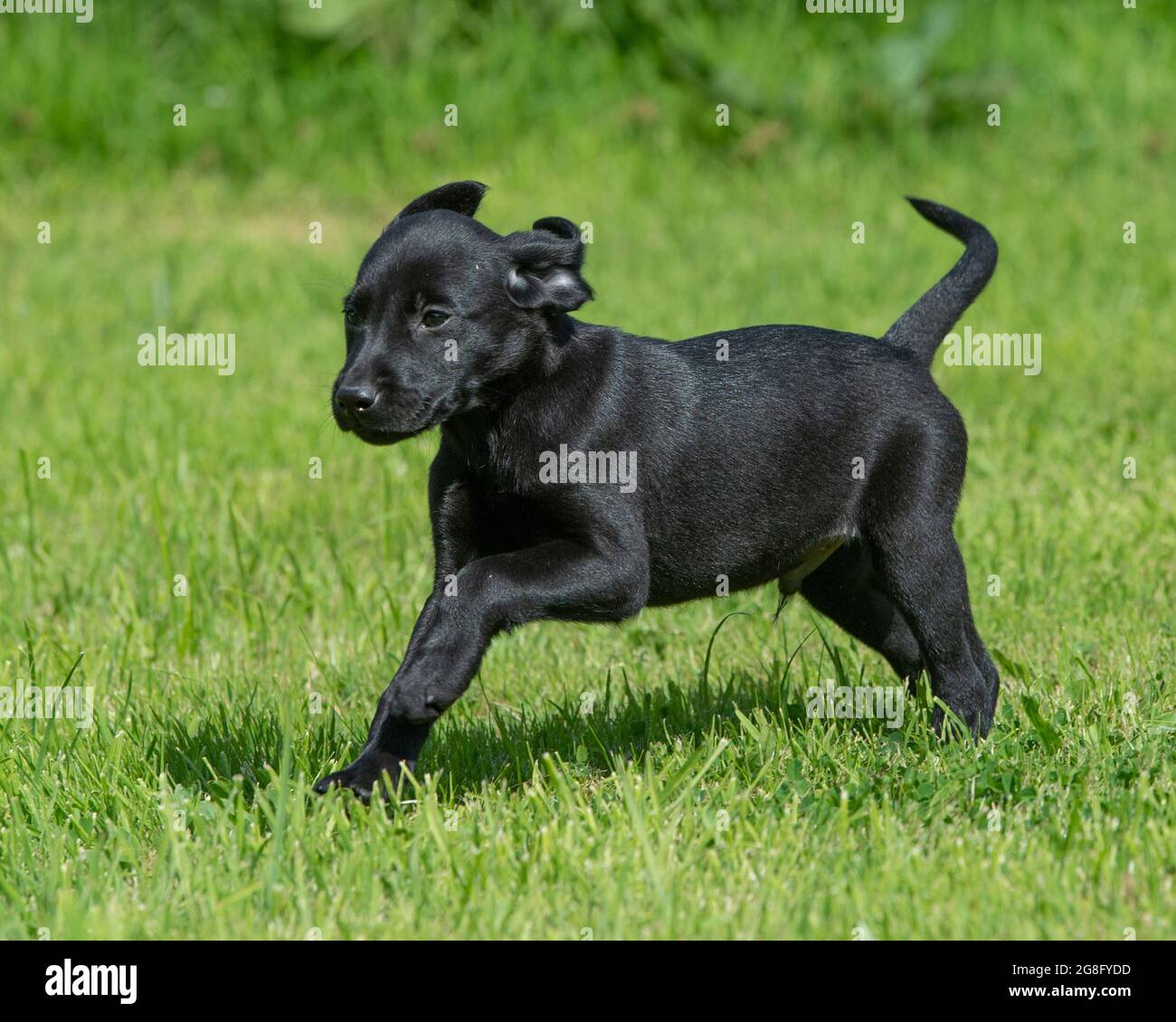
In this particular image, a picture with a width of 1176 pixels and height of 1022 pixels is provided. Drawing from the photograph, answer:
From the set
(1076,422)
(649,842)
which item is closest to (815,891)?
(649,842)

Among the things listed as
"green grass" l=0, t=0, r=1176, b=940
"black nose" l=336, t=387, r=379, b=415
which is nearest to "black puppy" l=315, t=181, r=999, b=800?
"black nose" l=336, t=387, r=379, b=415

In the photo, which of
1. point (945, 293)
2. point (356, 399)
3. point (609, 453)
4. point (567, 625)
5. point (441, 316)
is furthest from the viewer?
point (567, 625)

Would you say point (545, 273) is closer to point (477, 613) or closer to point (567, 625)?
A: point (477, 613)

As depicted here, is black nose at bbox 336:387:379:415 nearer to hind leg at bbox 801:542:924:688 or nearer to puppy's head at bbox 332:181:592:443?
puppy's head at bbox 332:181:592:443

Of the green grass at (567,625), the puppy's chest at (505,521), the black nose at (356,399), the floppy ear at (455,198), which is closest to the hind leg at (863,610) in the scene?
the green grass at (567,625)

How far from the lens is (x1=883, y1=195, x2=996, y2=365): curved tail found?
160 inches

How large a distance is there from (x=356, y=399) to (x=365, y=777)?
805mm

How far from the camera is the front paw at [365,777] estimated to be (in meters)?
3.32

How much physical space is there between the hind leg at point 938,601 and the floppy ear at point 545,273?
3.17ft

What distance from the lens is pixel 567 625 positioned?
4.99 m

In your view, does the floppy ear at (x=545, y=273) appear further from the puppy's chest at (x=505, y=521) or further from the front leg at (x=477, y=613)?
the front leg at (x=477, y=613)

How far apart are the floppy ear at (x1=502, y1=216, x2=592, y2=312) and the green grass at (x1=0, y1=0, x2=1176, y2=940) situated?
102 centimetres

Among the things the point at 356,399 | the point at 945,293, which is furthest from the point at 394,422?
the point at 945,293

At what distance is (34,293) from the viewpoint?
339 inches
